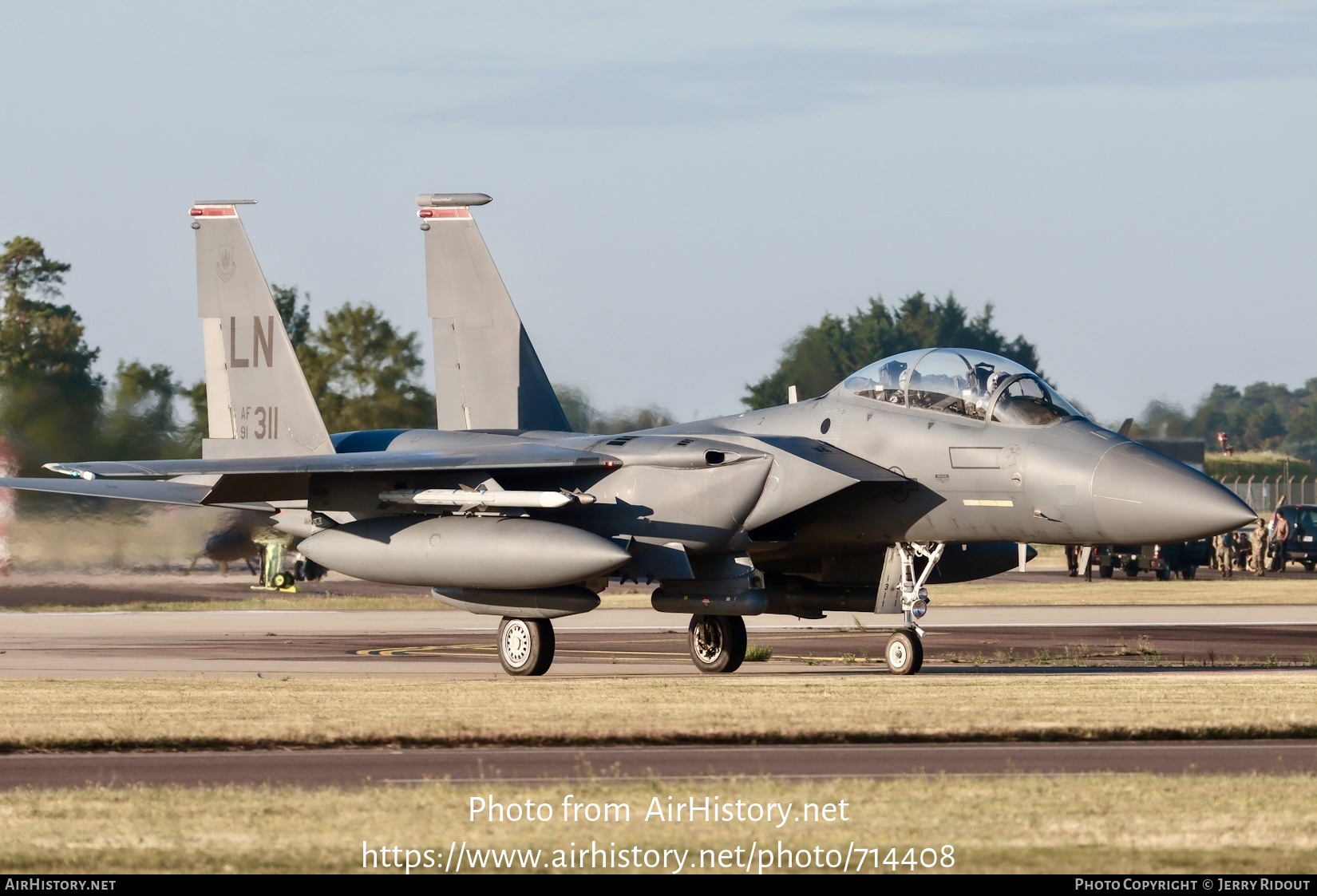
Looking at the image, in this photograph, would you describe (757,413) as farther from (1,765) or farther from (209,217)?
(1,765)

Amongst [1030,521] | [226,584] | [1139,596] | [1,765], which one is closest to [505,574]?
[1030,521]

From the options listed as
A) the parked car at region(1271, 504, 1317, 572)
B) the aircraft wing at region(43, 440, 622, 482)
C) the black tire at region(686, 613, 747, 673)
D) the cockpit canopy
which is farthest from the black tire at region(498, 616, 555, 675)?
the parked car at region(1271, 504, 1317, 572)

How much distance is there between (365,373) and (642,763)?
1313 inches

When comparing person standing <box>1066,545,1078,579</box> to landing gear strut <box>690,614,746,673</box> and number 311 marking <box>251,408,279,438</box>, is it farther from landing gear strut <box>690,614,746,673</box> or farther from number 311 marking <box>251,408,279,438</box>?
number 311 marking <box>251,408,279,438</box>

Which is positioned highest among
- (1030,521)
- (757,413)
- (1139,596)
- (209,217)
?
(209,217)

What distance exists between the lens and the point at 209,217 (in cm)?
Answer: 2298

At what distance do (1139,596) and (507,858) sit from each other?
1262 inches

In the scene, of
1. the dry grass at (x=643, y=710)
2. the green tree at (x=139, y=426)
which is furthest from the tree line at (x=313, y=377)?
the dry grass at (x=643, y=710)

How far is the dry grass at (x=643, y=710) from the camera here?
12.3 metres

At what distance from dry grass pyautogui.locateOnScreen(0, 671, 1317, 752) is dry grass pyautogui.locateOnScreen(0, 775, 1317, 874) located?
2424 mm

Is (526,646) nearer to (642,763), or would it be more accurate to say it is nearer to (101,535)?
(642,763)

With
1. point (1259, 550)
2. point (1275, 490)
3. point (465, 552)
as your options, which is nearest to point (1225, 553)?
point (1259, 550)

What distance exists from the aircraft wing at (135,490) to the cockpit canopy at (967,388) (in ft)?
25.6

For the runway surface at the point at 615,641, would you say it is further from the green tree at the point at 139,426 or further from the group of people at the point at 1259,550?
the group of people at the point at 1259,550
